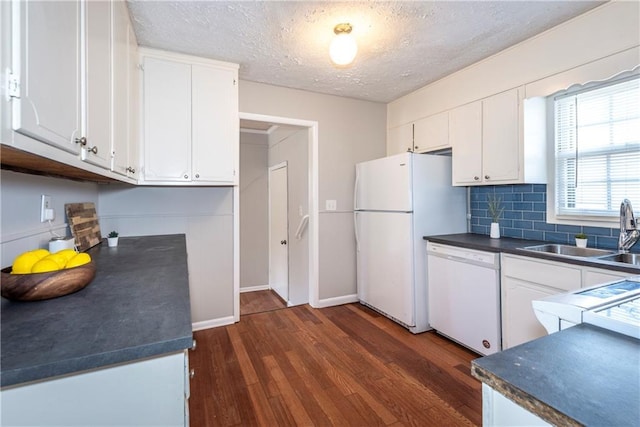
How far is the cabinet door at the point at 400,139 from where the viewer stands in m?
3.42

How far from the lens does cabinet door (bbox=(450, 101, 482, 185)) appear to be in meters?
2.62

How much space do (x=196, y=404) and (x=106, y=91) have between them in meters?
1.84

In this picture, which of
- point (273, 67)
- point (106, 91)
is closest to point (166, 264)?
point (106, 91)

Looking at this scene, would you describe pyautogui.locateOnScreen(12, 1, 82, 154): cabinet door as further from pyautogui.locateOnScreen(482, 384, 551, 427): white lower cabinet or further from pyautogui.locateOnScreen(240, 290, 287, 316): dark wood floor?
pyautogui.locateOnScreen(240, 290, 287, 316): dark wood floor

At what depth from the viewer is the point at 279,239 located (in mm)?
4363

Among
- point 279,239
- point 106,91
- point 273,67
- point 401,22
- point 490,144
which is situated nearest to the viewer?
point 106,91

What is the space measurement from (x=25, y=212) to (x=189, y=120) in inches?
56.1

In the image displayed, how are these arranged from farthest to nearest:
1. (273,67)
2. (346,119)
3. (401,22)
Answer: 1. (346,119)
2. (273,67)
3. (401,22)

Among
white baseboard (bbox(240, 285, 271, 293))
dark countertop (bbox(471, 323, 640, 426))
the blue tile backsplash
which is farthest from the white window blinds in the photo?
white baseboard (bbox(240, 285, 271, 293))

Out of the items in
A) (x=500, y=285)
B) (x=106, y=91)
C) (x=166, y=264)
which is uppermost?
(x=106, y=91)

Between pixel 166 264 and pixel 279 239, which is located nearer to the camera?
pixel 166 264

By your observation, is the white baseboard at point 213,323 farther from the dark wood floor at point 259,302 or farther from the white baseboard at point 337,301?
the white baseboard at point 337,301

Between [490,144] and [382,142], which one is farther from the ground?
[382,142]

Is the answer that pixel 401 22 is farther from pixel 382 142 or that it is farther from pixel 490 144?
pixel 382 142
